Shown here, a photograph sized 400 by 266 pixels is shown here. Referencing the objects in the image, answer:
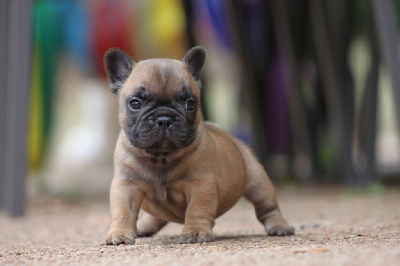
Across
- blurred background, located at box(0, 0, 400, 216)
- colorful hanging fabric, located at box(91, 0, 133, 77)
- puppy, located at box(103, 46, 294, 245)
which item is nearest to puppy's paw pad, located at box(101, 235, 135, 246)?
puppy, located at box(103, 46, 294, 245)

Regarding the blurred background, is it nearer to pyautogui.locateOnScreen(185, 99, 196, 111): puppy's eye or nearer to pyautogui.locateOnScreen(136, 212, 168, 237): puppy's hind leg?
pyautogui.locateOnScreen(136, 212, 168, 237): puppy's hind leg

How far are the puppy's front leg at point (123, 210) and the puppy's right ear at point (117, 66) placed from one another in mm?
713

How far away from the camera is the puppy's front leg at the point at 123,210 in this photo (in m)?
4.03

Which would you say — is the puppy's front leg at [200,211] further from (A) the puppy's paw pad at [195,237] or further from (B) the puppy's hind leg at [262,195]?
(B) the puppy's hind leg at [262,195]

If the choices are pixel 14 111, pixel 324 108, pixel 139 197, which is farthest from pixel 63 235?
pixel 324 108

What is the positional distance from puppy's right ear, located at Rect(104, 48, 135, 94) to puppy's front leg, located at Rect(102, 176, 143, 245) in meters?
0.71

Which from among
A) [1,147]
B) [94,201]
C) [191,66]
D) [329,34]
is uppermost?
[329,34]

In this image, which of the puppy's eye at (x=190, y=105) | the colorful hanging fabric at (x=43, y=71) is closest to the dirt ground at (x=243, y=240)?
the puppy's eye at (x=190, y=105)

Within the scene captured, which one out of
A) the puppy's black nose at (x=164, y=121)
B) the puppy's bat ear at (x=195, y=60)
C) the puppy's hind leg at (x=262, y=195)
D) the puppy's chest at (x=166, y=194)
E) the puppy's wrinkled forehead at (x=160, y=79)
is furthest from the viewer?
the puppy's hind leg at (x=262, y=195)

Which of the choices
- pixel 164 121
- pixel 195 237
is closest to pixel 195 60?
pixel 164 121

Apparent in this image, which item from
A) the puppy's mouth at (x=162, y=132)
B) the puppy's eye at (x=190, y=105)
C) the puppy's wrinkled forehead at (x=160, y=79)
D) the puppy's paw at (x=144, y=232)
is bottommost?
the puppy's paw at (x=144, y=232)

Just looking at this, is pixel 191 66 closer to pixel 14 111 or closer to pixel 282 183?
pixel 14 111

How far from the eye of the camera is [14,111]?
761cm

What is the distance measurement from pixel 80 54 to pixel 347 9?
656 cm
